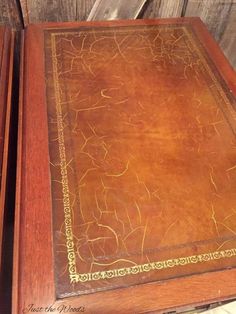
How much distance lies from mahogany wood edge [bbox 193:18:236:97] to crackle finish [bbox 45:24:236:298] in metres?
0.03

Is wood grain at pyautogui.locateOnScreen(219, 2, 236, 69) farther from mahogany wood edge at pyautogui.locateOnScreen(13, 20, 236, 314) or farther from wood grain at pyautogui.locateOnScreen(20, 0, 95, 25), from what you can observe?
mahogany wood edge at pyautogui.locateOnScreen(13, 20, 236, 314)

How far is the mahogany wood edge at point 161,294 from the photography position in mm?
519

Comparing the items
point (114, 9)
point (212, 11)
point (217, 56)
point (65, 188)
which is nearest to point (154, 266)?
point (65, 188)

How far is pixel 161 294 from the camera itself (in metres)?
0.54

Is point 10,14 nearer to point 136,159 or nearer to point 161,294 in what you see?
point 136,159

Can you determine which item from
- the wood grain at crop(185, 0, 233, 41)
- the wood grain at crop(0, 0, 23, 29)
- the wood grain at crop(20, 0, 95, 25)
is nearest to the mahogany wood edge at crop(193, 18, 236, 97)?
the wood grain at crop(185, 0, 233, 41)

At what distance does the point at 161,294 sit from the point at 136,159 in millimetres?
297

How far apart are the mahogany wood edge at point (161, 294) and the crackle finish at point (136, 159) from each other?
0.01 m

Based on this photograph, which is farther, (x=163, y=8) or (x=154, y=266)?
(x=163, y=8)

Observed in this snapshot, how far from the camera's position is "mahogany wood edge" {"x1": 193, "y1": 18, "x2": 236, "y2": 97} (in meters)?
0.91

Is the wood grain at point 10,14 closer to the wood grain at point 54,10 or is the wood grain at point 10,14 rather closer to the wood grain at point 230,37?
the wood grain at point 54,10

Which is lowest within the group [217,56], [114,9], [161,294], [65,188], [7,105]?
[161,294]

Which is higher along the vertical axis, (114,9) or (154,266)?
(114,9)

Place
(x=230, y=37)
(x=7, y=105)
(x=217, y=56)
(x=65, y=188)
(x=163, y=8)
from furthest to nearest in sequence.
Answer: (x=230, y=37)
(x=163, y=8)
(x=217, y=56)
(x=7, y=105)
(x=65, y=188)
